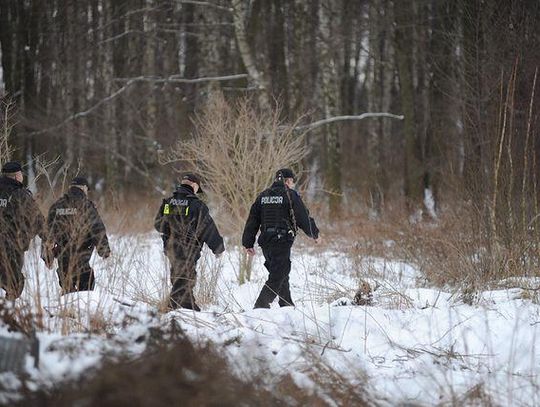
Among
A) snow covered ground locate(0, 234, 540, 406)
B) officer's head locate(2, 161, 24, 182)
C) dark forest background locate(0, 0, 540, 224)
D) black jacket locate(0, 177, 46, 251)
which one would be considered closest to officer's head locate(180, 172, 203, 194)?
snow covered ground locate(0, 234, 540, 406)

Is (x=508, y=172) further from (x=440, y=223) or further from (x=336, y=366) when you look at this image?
(x=336, y=366)

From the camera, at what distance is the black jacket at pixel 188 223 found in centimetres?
719

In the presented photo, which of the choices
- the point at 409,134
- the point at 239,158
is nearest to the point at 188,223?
the point at 239,158

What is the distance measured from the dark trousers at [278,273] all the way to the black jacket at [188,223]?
657 mm

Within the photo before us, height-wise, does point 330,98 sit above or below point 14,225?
above

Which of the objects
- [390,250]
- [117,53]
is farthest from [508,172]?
[117,53]

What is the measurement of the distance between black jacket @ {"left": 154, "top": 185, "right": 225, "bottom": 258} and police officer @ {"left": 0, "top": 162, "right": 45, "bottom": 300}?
1.44 m

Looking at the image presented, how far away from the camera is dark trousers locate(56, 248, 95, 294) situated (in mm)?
5352

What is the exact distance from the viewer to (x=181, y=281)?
706 centimetres

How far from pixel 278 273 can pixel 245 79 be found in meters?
12.4

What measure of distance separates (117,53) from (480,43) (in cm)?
1744

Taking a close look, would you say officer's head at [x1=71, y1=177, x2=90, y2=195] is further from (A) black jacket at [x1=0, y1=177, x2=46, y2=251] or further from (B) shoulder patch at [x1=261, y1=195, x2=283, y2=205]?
(B) shoulder patch at [x1=261, y1=195, x2=283, y2=205]

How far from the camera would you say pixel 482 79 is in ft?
33.0

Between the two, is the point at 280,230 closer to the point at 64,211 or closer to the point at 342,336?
the point at 342,336
